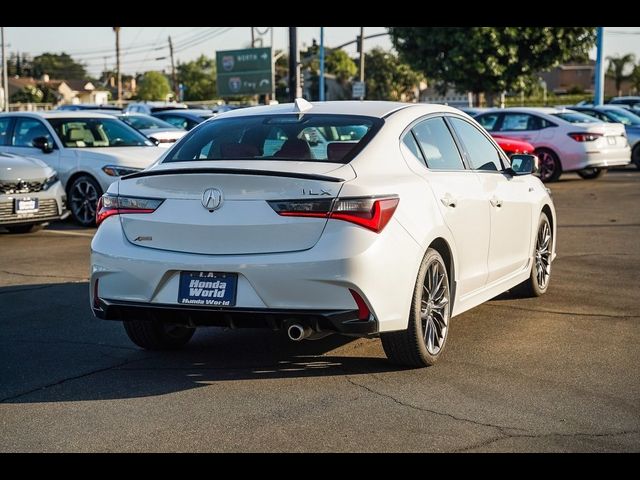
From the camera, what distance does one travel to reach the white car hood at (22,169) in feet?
46.1

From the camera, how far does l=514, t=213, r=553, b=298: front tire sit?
8.95 m

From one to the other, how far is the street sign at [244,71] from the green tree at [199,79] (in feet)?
153

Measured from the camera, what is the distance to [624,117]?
91.1 feet

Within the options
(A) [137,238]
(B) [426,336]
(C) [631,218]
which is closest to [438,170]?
(B) [426,336]

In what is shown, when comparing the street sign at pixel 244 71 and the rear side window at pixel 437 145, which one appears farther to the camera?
the street sign at pixel 244 71

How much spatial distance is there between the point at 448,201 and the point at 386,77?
8855 centimetres

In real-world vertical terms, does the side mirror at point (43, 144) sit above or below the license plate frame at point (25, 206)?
above

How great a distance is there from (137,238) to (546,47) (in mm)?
38983

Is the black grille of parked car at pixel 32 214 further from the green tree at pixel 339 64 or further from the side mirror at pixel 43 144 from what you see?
the green tree at pixel 339 64

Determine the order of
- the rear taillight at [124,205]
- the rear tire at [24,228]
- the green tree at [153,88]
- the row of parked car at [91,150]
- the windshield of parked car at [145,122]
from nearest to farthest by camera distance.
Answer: the rear taillight at [124,205] → the row of parked car at [91,150] → the rear tire at [24,228] → the windshield of parked car at [145,122] → the green tree at [153,88]

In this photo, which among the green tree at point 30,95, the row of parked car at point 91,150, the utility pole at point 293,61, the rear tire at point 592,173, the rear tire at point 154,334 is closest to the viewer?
the rear tire at point 154,334

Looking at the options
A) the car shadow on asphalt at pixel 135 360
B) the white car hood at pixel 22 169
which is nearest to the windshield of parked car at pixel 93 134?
the white car hood at pixel 22 169

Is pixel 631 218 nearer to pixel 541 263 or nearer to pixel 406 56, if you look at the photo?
pixel 541 263

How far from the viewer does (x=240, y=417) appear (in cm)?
552
